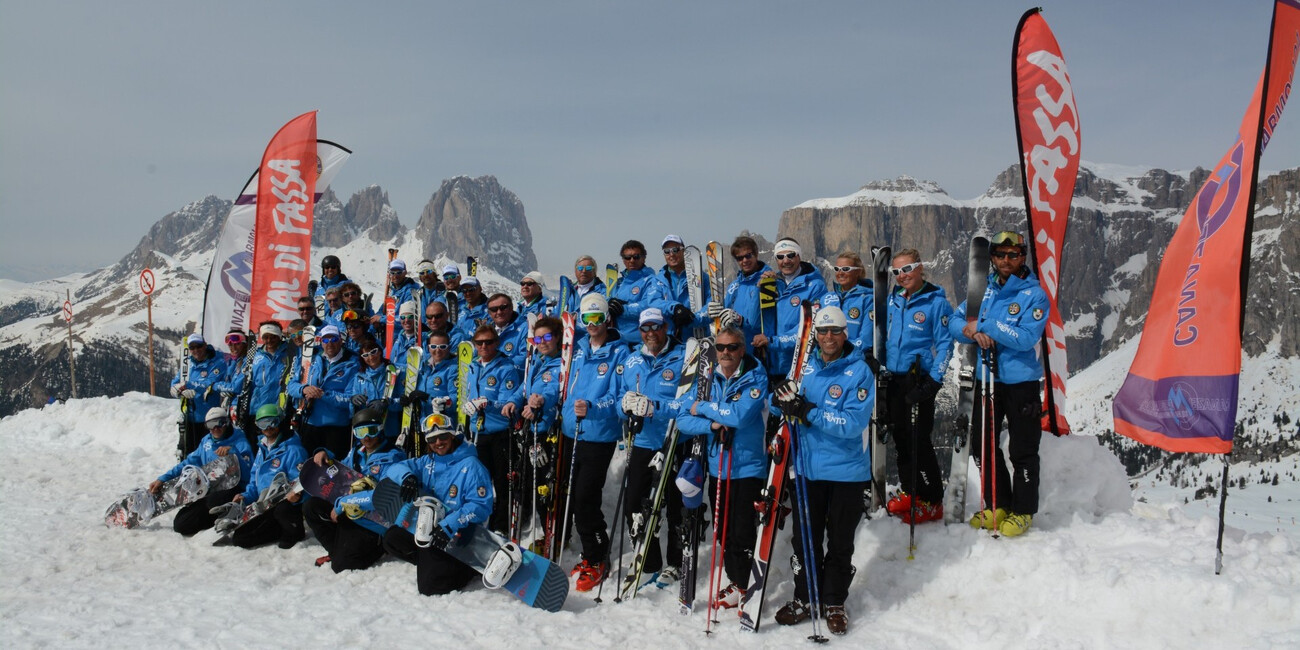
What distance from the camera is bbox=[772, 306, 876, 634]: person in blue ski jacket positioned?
5719 millimetres

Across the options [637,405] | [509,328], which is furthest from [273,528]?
[637,405]

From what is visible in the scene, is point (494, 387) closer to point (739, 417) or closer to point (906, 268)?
point (739, 417)

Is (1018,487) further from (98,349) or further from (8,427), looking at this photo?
(98,349)

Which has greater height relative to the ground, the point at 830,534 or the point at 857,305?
the point at 857,305

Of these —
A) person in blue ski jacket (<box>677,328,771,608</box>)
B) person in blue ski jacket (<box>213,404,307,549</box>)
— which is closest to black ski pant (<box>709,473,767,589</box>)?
person in blue ski jacket (<box>677,328,771,608</box>)

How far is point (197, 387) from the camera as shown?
427 inches

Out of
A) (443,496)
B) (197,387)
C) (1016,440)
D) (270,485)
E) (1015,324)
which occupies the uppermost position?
(1015,324)

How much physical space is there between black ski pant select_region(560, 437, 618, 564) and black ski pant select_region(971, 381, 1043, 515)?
10.8 feet

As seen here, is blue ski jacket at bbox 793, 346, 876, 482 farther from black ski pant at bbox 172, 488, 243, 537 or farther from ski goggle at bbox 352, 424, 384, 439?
black ski pant at bbox 172, 488, 243, 537

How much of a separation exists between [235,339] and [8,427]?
377 inches

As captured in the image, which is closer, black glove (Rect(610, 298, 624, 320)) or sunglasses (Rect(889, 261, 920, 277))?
sunglasses (Rect(889, 261, 920, 277))

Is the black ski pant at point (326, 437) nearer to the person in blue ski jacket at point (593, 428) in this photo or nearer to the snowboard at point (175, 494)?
the snowboard at point (175, 494)

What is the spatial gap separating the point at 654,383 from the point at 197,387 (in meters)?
7.37

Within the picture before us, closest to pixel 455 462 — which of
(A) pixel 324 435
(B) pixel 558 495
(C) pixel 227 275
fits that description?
(B) pixel 558 495
